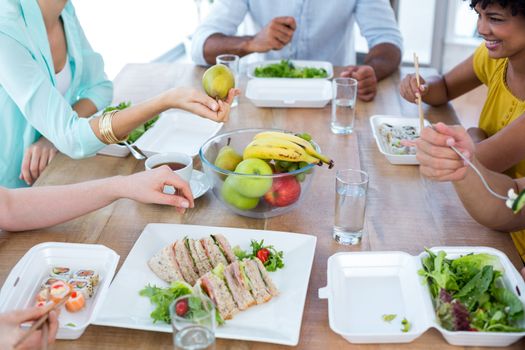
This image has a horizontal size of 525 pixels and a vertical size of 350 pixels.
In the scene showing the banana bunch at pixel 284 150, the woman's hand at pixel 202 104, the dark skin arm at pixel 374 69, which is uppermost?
the woman's hand at pixel 202 104

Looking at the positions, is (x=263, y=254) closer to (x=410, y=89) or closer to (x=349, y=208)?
(x=349, y=208)

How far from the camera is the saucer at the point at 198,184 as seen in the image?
1499mm

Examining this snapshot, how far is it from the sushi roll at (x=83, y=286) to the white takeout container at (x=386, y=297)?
0.47 meters

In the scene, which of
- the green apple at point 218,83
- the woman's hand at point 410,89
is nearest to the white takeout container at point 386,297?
the green apple at point 218,83

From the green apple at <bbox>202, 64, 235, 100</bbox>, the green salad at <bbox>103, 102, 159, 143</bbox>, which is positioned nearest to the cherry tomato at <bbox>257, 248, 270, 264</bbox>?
the green apple at <bbox>202, 64, 235, 100</bbox>

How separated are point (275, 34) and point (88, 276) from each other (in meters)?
1.48

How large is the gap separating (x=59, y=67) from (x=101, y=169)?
0.55 m

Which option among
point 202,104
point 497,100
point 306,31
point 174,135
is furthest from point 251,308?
point 306,31

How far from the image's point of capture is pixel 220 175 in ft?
4.46

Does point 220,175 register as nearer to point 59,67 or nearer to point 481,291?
point 481,291

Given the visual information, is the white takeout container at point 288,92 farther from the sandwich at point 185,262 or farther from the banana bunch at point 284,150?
the sandwich at point 185,262

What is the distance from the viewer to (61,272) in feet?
3.92

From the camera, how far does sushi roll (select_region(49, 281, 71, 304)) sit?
43.2 inches

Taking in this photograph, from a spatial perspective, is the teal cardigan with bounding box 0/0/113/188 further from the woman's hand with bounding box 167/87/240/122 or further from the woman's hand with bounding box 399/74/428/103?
the woman's hand with bounding box 399/74/428/103
